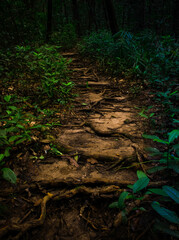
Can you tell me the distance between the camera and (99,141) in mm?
2236

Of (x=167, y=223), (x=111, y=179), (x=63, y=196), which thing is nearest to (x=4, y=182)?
(x=63, y=196)

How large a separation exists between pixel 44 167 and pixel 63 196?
0.49 m

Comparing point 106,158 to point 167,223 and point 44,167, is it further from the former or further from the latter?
point 167,223

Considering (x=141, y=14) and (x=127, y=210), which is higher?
(x=141, y=14)

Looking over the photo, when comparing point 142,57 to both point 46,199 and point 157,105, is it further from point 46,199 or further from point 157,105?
point 46,199

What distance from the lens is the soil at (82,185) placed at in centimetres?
112

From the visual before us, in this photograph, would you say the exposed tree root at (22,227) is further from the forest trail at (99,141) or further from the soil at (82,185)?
the forest trail at (99,141)

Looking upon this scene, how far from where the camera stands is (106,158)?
186 centimetres

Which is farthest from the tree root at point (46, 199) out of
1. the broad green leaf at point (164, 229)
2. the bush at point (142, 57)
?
the bush at point (142, 57)

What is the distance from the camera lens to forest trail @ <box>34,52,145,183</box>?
5.50 feet

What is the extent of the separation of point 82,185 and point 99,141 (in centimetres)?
85

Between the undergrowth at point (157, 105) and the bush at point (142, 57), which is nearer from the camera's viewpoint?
the undergrowth at point (157, 105)

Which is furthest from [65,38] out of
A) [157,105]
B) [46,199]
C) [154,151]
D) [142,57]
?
[46,199]

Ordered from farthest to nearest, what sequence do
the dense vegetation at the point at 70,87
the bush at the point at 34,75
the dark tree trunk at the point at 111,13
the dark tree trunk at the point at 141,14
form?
1. the dark tree trunk at the point at 141,14
2. the dark tree trunk at the point at 111,13
3. the bush at the point at 34,75
4. the dense vegetation at the point at 70,87
